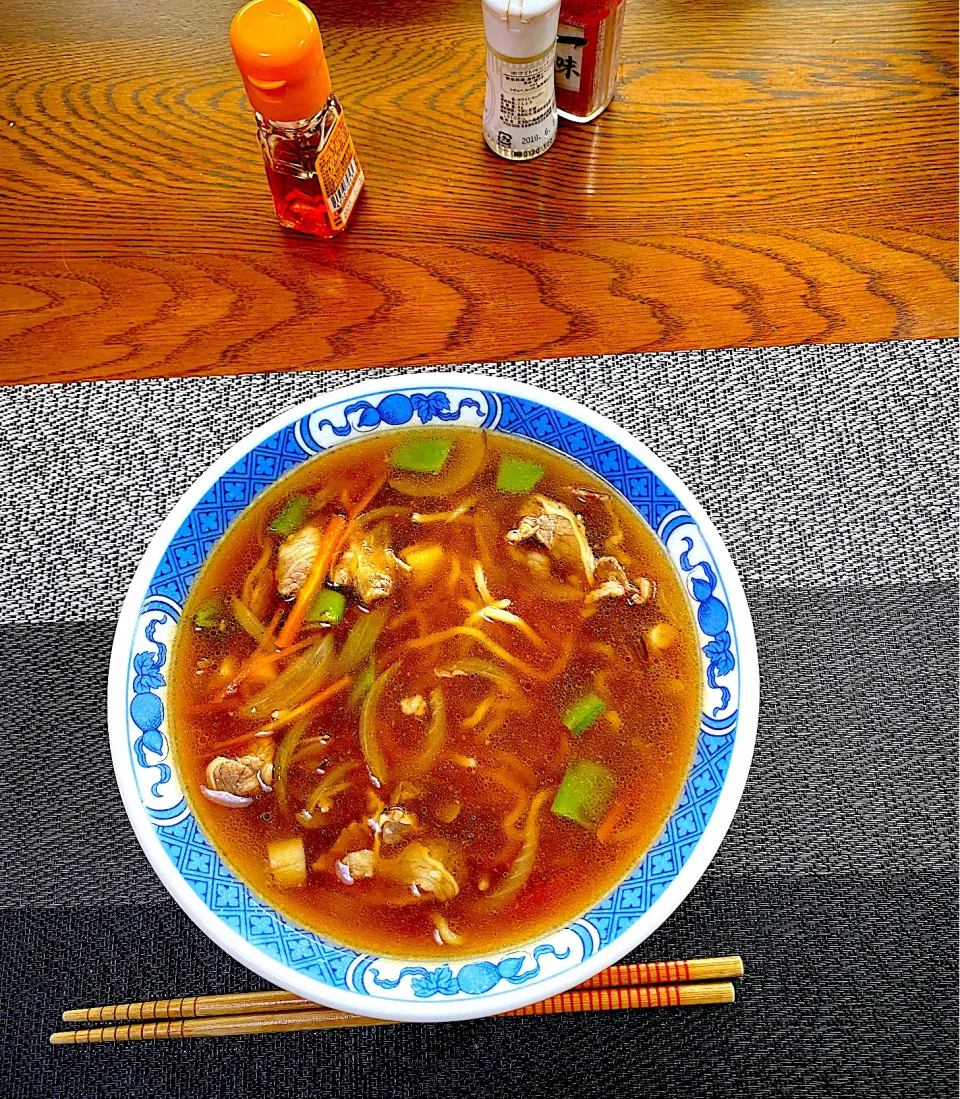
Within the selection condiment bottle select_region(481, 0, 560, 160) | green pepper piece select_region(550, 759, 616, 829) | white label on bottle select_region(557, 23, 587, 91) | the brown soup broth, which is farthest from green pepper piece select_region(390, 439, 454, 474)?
white label on bottle select_region(557, 23, 587, 91)

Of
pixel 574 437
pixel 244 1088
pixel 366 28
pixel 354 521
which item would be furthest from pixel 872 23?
pixel 244 1088

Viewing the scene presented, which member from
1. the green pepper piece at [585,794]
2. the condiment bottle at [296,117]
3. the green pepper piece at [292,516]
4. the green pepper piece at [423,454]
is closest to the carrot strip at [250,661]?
the green pepper piece at [292,516]

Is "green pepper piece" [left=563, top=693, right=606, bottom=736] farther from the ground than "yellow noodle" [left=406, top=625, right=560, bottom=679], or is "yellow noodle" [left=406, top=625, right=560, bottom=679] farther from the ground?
"yellow noodle" [left=406, top=625, right=560, bottom=679]

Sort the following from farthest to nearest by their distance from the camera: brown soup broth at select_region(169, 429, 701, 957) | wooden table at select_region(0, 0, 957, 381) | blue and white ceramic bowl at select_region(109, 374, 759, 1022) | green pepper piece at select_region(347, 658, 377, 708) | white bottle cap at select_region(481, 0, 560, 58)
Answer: wooden table at select_region(0, 0, 957, 381), white bottle cap at select_region(481, 0, 560, 58), green pepper piece at select_region(347, 658, 377, 708), brown soup broth at select_region(169, 429, 701, 957), blue and white ceramic bowl at select_region(109, 374, 759, 1022)

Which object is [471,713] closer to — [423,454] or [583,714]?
[583,714]

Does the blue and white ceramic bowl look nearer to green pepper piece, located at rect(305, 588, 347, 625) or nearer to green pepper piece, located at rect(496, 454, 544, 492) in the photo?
green pepper piece, located at rect(496, 454, 544, 492)

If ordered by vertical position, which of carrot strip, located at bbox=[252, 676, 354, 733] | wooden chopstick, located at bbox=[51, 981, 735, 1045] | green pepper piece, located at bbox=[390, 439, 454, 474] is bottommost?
wooden chopstick, located at bbox=[51, 981, 735, 1045]
